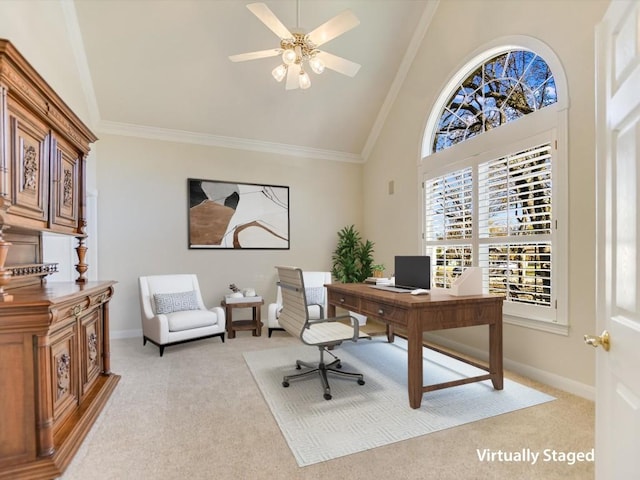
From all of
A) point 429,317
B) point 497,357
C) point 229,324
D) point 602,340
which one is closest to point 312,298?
point 229,324

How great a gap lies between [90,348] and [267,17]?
3.00 m

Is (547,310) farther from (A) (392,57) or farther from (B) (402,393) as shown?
(A) (392,57)

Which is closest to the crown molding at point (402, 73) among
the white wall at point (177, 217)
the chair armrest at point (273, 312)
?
the white wall at point (177, 217)

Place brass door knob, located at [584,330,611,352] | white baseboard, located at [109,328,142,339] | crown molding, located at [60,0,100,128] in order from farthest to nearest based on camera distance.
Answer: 1. white baseboard, located at [109,328,142,339]
2. crown molding, located at [60,0,100,128]
3. brass door knob, located at [584,330,611,352]

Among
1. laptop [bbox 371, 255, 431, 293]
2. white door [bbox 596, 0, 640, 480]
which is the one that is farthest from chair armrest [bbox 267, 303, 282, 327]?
white door [bbox 596, 0, 640, 480]

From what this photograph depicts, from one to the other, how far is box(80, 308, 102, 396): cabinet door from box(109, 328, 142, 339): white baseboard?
1911mm

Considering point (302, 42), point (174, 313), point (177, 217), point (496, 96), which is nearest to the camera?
point (302, 42)

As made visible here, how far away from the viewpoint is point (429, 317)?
8.23 feet

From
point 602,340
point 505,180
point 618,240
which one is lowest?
point 602,340

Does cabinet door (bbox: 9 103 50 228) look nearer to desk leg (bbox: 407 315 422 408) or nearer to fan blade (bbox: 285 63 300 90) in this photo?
fan blade (bbox: 285 63 300 90)

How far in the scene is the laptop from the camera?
9.91ft

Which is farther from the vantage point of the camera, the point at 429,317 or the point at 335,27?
the point at 335,27

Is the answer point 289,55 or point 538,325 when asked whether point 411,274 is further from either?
point 289,55

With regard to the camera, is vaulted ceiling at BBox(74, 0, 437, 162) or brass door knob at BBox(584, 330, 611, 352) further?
vaulted ceiling at BBox(74, 0, 437, 162)
